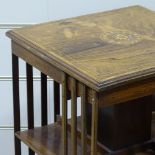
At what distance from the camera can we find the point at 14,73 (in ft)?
5.44

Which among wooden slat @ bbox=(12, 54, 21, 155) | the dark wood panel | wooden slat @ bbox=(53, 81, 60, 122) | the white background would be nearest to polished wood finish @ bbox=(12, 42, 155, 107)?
the dark wood panel

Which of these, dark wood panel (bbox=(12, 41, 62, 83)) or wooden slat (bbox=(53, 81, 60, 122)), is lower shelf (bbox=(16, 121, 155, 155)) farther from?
dark wood panel (bbox=(12, 41, 62, 83))

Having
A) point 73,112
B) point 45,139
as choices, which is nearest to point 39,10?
point 45,139

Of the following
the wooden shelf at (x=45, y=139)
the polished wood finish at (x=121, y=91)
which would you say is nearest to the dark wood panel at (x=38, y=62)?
the polished wood finish at (x=121, y=91)

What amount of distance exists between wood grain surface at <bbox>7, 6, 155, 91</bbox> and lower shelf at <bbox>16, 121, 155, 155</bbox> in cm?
33

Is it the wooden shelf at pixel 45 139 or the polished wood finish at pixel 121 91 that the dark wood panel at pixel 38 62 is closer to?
the polished wood finish at pixel 121 91

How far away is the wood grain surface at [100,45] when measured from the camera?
4.26ft

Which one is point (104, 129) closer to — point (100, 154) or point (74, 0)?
point (100, 154)

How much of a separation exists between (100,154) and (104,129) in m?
0.08

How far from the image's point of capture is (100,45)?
58.0 inches

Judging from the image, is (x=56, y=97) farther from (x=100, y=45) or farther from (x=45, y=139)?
(x=100, y=45)

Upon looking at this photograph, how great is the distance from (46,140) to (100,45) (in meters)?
0.39

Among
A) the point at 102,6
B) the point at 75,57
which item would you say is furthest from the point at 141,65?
the point at 102,6

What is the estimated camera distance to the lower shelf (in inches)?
63.9
